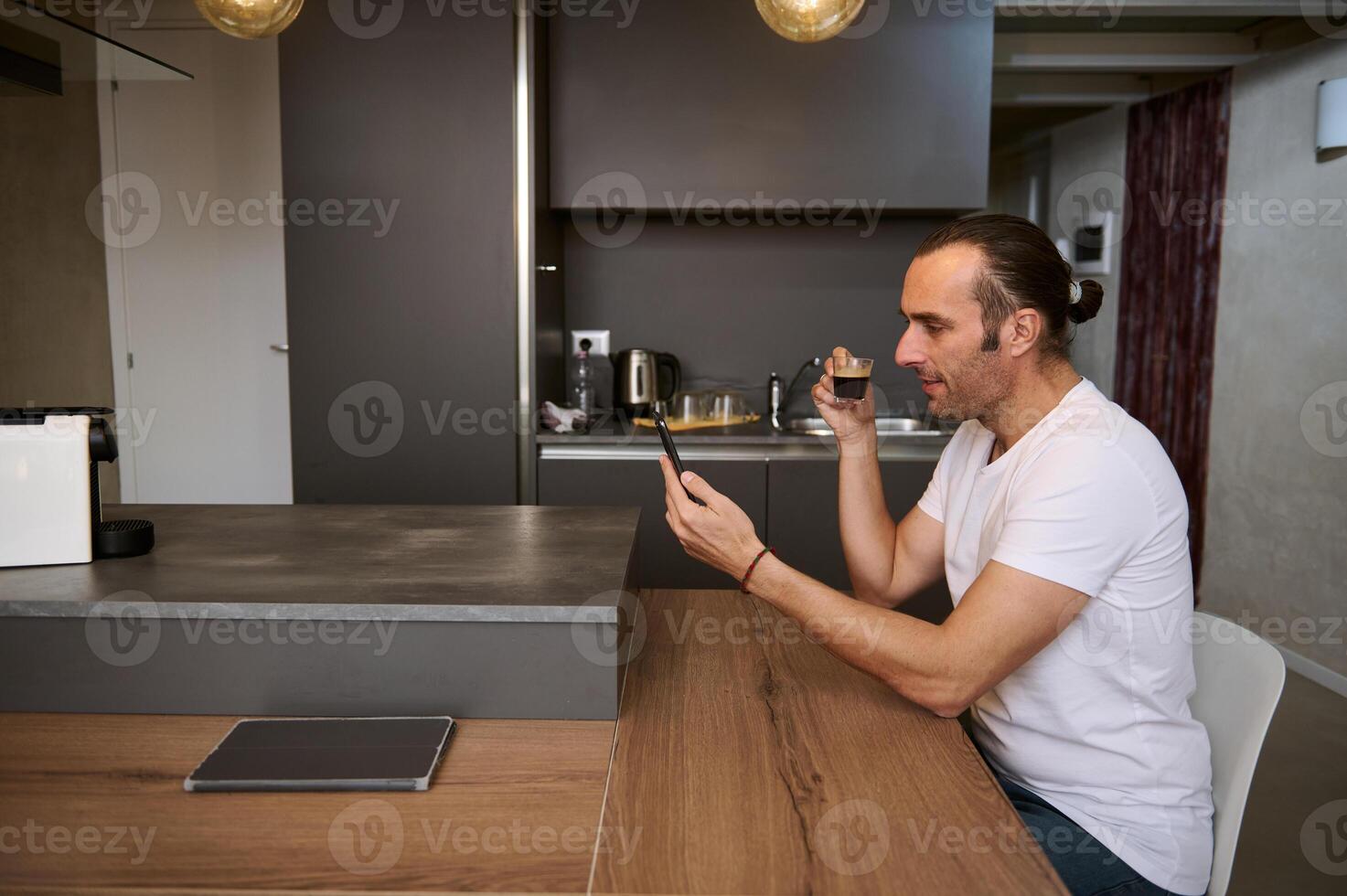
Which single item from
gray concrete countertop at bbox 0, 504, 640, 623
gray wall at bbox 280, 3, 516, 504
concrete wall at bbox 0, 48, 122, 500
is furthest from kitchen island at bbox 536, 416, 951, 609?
concrete wall at bbox 0, 48, 122, 500

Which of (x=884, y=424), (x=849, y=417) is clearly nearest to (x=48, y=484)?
(x=849, y=417)

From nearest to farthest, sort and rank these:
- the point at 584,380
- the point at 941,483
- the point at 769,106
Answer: the point at 941,483 < the point at 769,106 < the point at 584,380

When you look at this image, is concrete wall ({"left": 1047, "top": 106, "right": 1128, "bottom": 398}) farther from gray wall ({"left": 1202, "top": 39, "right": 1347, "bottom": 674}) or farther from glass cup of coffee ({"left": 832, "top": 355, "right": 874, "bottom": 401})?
glass cup of coffee ({"left": 832, "top": 355, "right": 874, "bottom": 401})

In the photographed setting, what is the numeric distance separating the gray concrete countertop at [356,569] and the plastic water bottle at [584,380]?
5.65 ft

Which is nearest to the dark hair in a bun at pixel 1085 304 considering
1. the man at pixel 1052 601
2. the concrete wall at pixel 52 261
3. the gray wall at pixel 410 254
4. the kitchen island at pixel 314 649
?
the man at pixel 1052 601

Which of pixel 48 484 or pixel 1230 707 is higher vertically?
pixel 48 484

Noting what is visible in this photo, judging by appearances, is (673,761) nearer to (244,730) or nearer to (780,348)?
(244,730)

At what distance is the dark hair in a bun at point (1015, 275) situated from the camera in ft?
4.55

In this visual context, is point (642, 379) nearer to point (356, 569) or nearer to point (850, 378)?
point (850, 378)

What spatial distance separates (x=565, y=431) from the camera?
10.3 feet

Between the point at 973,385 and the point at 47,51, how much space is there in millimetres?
1482

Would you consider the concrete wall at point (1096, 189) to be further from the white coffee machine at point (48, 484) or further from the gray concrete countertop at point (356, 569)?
the white coffee machine at point (48, 484)

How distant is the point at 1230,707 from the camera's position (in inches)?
50.1

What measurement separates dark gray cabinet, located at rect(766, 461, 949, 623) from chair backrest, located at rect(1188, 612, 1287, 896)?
1712 mm
